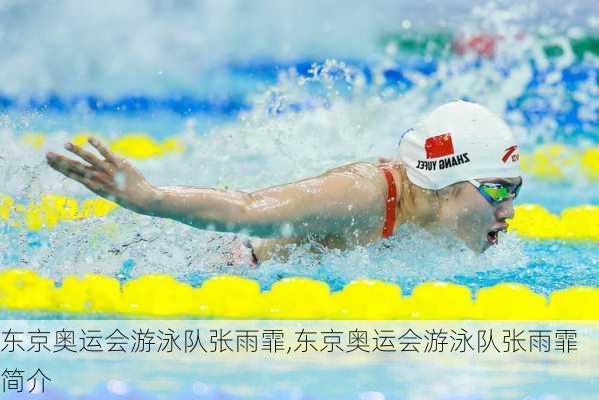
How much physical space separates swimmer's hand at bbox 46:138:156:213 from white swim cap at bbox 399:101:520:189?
1.00 m

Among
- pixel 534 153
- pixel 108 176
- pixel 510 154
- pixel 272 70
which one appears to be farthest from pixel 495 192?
pixel 272 70

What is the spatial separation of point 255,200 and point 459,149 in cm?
75

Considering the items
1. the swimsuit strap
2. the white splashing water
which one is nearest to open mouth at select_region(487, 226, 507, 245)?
the white splashing water

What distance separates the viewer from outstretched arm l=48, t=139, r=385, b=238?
2.62m

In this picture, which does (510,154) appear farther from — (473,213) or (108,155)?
(108,155)

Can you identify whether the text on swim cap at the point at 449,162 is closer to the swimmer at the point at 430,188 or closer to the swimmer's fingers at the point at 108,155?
the swimmer at the point at 430,188

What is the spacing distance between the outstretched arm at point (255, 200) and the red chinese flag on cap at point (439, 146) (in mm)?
189

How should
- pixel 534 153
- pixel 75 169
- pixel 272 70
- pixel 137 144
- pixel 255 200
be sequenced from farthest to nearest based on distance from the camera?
pixel 272 70, pixel 137 144, pixel 534 153, pixel 255 200, pixel 75 169

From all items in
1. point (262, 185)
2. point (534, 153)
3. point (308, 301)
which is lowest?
point (308, 301)

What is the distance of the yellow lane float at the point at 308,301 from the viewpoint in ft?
10.2

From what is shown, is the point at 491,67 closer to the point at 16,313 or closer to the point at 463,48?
the point at 463,48

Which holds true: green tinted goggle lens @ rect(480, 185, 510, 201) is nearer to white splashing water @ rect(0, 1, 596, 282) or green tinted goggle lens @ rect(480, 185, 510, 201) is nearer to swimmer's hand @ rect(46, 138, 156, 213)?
white splashing water @ rect(0, 1, 596, 282)

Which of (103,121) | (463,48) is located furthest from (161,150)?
(463,48)

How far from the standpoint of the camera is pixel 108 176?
8.59ft
